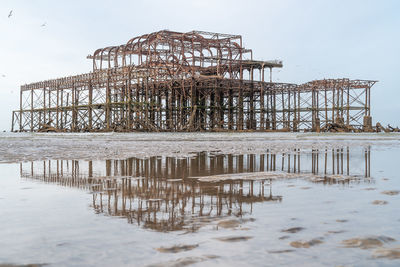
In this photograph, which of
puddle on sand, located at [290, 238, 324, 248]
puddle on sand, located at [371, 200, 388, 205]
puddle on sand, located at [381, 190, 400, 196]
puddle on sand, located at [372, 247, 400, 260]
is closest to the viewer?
puddle on sand, located at [372, 247, 400, 260]

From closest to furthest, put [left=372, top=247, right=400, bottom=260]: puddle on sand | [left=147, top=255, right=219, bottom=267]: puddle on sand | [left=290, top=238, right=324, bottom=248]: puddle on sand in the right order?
1. [left=147, top=255, right=219, bottom=267]: puddle on sand
2. [left=372, top=247, right=400, bottom=260]: puddle on sand
3. [left=290, top=238, right=324, bottom=248]: puddle on sand

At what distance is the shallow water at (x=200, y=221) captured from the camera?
1.76m

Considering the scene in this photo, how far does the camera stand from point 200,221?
2.43 metres

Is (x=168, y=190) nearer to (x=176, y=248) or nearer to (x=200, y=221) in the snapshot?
(x=200, y=221)

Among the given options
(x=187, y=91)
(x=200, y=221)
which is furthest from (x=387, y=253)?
(x=187, y=91)

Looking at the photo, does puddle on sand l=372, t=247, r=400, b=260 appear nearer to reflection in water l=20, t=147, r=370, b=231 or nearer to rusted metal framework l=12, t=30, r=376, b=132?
reflection in water l=20, t=147, r=370, b=231

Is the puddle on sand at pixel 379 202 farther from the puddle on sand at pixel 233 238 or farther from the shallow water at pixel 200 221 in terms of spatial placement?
the puddle on sand at pixel 233 238

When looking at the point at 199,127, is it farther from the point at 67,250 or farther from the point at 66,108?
the point at 67,250

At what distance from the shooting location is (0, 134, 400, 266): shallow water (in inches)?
69.4

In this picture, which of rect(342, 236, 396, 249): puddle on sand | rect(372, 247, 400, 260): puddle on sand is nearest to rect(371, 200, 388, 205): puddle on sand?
rect(342, 236, 396, 249): puddle on sand

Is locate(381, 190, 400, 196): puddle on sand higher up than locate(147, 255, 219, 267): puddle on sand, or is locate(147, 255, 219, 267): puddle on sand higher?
locate(381, 190, 400, 196): puddle on sand

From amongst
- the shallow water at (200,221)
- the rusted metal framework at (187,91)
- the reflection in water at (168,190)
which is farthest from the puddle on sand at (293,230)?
the rusted metal framework at (187,91)

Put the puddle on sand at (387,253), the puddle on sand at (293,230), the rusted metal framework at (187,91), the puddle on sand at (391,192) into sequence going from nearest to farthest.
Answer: the puddle on sand at (387,253), the puddle on sand at (293,230), the puddle on sand at (391,192), the rusted metal framework at (187,91)

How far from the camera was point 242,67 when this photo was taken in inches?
1524
